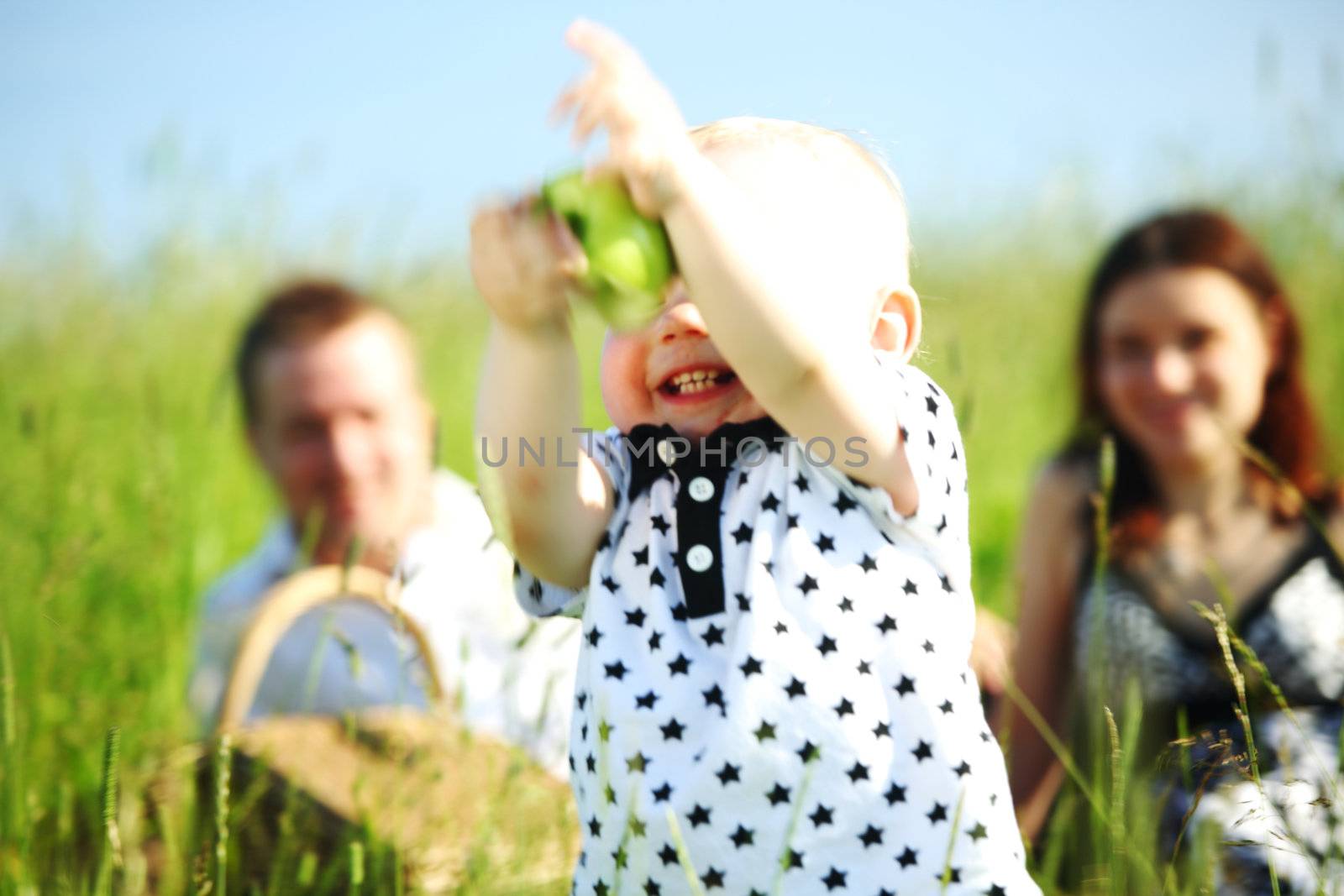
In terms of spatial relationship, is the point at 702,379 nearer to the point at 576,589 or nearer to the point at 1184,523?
the point at 576,589

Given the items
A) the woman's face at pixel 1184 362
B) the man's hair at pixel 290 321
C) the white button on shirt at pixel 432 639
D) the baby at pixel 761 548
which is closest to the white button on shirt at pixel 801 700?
the baby at pixel 761 548

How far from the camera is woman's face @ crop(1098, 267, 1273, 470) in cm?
265

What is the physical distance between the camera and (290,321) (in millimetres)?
3422

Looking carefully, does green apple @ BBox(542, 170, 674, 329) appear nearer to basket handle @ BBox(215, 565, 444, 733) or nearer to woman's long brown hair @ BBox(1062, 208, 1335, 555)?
basket handle @ BBox(215, 565, 444, 733)

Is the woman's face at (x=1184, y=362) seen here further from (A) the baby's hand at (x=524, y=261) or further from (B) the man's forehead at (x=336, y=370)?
(A) the baby's hand at (x=524, y=261)

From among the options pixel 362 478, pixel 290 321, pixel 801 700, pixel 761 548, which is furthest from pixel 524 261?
pixel 290 321

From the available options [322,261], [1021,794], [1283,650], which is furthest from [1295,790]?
[322,261]

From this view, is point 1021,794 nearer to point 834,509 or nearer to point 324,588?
point 324,588

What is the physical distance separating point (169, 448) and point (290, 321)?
119 cm

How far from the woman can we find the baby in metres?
1.35

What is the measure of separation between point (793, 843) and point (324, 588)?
1217 millimetres

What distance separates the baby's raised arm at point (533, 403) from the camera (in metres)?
1.07

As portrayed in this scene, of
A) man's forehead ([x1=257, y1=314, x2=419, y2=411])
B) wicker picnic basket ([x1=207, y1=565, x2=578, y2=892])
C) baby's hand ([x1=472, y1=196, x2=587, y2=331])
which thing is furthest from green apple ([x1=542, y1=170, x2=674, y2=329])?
man's forehead ([x1=257, y1=314, x2=419, y2=411])

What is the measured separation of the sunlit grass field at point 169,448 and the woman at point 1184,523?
0.18 m
